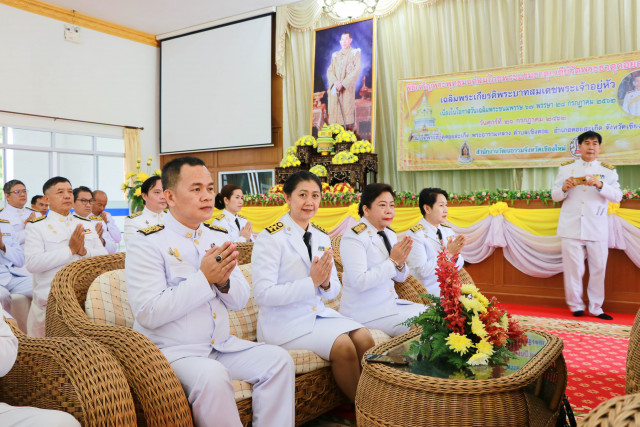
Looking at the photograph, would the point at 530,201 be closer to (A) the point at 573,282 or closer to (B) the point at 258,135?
(A) the point at 573,282

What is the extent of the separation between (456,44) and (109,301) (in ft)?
23.0

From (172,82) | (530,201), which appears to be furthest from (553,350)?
(172,82)

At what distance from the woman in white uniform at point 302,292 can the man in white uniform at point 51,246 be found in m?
1.43

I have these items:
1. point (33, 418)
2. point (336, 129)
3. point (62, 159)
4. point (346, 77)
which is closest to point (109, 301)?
point (33, 418)

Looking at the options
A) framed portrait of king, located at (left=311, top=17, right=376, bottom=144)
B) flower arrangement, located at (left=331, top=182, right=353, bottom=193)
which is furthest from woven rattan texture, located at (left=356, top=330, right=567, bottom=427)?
framed portrait of king, located at (left=311, top=17, right=376, bottom=144)

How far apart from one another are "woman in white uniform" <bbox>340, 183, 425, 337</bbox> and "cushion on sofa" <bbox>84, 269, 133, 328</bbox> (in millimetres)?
1151

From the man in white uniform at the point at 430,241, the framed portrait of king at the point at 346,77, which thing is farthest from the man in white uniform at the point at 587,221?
the framed portrait of king at the point at 346,77

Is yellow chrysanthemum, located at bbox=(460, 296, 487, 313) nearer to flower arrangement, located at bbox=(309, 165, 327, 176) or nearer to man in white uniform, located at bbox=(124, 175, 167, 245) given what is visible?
man in white uniform, located at bbox=(124, 175, 167, 245)

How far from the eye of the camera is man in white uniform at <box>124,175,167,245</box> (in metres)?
3.89

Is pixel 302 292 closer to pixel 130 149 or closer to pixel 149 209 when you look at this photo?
pixel 149 209

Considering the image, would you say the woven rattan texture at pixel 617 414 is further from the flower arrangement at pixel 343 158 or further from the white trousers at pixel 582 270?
the flower arrangement at pixel 343 158

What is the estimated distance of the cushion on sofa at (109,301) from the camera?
214cm

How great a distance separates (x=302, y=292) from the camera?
240 cm

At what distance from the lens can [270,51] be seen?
31.3 feet
